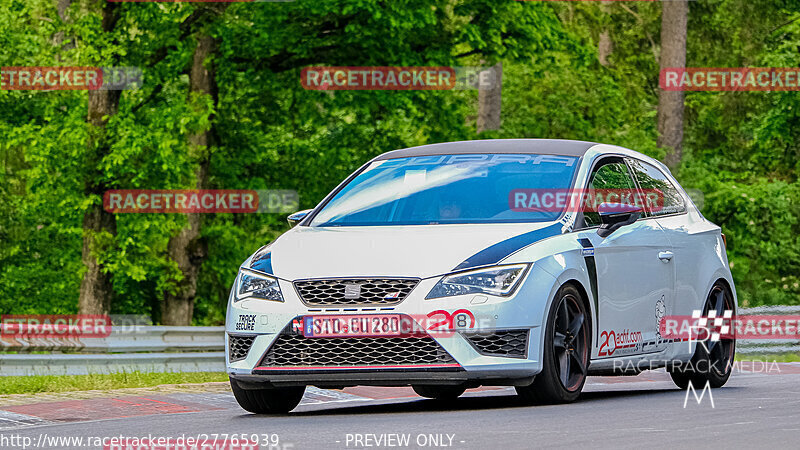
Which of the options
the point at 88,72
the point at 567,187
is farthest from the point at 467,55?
the point at 567,187

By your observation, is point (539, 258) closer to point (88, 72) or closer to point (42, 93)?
point (88, 72)

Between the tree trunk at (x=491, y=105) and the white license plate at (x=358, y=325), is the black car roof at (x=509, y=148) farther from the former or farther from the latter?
the tree trunk at (x=491, y=105)

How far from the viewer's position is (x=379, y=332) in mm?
9195

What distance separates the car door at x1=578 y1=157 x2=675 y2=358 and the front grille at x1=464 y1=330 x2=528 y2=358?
38.7 inches

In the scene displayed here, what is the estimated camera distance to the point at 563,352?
9.76m

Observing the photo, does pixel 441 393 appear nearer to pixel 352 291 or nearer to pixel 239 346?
pixel 239 346

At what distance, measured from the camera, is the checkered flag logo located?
1189 centimetres

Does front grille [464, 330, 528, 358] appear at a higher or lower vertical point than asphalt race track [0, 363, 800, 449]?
higher

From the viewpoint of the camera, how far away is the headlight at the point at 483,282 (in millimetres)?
9195

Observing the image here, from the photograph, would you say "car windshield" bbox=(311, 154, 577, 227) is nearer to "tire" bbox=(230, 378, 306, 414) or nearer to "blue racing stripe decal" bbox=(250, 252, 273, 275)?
"blue racing stripe decal" bbox=(250, 252, 273, 275)

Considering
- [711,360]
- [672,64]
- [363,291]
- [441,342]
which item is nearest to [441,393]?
[441,342]

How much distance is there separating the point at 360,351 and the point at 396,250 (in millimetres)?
650

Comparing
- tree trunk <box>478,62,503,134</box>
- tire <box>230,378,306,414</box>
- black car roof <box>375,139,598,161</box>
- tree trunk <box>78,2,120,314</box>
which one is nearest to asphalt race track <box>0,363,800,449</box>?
tire <box>230,378,306,414</box>

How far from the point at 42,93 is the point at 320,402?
24842mm
